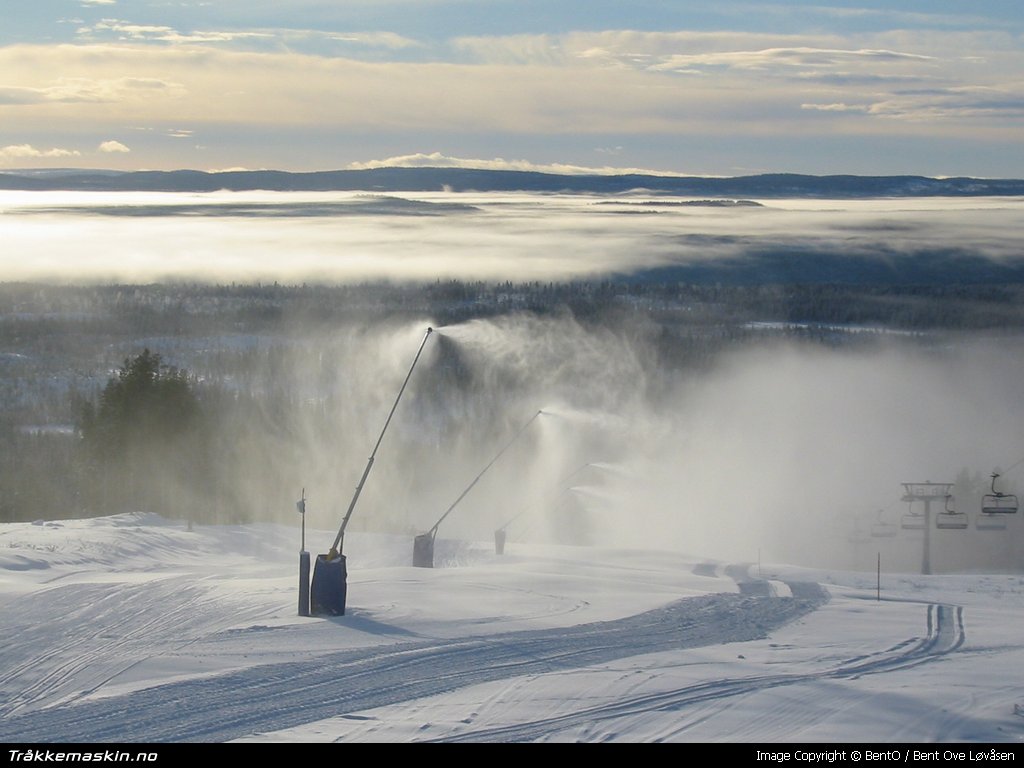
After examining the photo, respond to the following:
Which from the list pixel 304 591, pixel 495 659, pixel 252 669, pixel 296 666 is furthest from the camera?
pixel 304 591

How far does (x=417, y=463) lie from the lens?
16738cm

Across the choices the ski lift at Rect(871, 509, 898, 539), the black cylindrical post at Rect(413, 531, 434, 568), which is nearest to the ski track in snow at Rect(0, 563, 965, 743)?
the black cylindrical post at Rect(413, 531, 434, 568)

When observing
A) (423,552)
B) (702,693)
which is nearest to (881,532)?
(423,552)

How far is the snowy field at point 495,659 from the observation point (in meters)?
18.6

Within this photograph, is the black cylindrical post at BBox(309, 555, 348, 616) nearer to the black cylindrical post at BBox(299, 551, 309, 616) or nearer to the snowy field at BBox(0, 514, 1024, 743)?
the black cylindrical post at BBox(299, 551, 309, 616)

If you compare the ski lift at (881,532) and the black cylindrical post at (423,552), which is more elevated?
the black cylindrical post at (423,552)

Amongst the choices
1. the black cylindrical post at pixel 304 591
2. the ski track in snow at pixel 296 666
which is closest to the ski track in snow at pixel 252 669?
the ski track in snow at pixel 296 666

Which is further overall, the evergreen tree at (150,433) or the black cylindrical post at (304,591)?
the evergreen tree at (150,433)

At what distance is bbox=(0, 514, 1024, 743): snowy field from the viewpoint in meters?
18.6

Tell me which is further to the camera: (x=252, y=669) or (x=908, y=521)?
(x=908, y=521)

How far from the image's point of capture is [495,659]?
22.9 meters

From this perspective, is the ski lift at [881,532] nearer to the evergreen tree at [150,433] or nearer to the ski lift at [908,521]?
the ski lift at [908,521]

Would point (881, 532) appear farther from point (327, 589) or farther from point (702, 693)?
point (702, 693)
